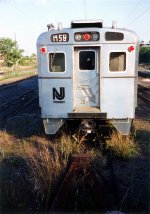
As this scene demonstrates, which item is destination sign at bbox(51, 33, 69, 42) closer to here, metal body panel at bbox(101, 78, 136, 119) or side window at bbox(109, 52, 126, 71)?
side window at bbox(109, 52, 126, 71)

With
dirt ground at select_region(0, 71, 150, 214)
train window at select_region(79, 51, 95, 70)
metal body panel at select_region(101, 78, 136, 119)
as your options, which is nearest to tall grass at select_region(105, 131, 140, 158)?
dirt ground at select_region(0, 71, 150, 214)

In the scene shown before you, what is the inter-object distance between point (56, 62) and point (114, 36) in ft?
5.41

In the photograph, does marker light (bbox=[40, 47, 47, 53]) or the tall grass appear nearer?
the tall grass

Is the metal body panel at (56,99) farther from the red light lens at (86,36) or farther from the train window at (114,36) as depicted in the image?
the train window at (114,36)

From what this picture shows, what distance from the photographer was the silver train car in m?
8.52

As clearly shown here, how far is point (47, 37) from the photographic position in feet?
28.4

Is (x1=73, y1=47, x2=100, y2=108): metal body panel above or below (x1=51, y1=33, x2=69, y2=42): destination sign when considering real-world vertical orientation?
below

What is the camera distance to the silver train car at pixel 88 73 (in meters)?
8.52

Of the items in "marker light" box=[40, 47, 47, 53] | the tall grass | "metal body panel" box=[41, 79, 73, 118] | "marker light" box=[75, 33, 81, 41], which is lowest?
the tall grass

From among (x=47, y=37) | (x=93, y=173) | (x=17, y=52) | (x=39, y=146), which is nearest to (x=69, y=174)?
(x=93, y=173)

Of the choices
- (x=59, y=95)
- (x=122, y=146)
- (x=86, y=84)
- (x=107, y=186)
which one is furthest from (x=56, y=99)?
(x=107, y=186)

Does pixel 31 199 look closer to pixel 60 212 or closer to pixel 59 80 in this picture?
pixel 60 212

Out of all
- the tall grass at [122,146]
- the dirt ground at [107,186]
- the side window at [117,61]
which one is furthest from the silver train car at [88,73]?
the dirt ground at [107,186]

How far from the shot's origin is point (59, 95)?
8875 millimetres
